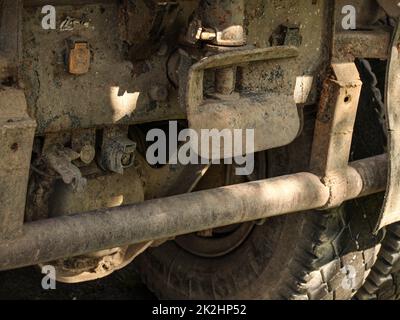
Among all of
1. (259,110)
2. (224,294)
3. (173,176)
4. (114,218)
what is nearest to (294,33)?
(259,110)

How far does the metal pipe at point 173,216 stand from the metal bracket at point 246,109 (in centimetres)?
17

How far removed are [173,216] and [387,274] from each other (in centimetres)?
127

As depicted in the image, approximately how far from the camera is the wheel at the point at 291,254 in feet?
12.0

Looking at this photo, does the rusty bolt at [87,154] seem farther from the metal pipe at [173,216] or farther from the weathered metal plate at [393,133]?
the weathered metal plate at [393,133]

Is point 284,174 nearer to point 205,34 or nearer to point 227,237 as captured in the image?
point 227,237

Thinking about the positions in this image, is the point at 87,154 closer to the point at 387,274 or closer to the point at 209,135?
the point at 209,135

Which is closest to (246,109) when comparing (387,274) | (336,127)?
(336,127)

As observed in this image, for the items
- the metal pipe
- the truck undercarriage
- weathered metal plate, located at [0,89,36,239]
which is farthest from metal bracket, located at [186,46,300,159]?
weathered metal plate, located at [0,89,36,239]

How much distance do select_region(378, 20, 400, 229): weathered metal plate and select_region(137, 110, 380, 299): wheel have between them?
21 cm

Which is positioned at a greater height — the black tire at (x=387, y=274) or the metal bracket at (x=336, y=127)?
the metal bracket at (x=336, y=127)

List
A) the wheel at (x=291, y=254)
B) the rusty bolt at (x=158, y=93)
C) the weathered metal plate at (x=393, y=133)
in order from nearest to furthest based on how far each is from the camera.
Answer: the rusty bolt at (x=158, y=93), the weathered metal plate at (x=393, y=133), the wheel at (x=291, y=254)

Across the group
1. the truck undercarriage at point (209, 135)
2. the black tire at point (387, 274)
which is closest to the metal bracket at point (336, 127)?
the truck undercarriage at point (209, 135)

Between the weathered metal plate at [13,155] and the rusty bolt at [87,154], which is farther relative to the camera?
the rusty bolt at [87,154]

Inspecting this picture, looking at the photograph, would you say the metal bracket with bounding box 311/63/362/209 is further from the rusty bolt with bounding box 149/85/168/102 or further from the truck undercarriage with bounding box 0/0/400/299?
the rusty bolt with bounding box 149/85/168/102
